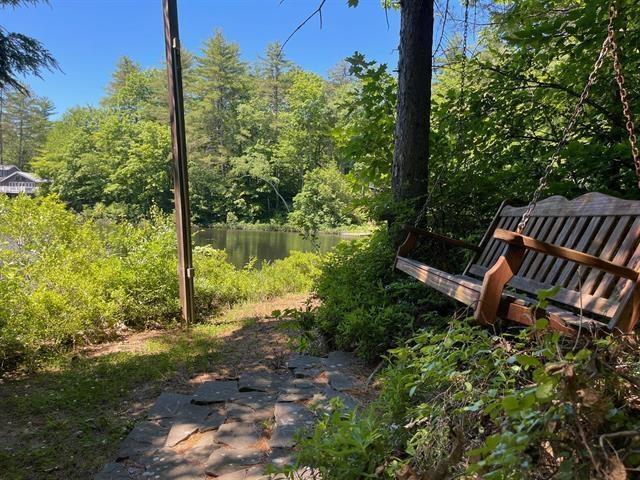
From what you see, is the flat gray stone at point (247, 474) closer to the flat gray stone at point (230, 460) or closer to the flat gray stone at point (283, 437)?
the flat gray stone at point (230, 460)

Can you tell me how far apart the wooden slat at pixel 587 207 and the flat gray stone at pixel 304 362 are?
1795 mm

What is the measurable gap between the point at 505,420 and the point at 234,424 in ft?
6.03

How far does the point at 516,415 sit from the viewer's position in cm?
92

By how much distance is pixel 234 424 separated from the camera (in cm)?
253

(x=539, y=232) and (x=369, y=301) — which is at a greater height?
(x=539, y=232)

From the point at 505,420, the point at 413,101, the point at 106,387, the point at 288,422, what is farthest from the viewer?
the point at 413,101

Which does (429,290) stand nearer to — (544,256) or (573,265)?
(544,256)

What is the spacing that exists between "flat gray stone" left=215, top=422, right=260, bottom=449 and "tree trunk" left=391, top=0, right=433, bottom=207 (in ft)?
7.77

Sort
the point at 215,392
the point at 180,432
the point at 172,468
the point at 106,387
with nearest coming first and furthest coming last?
the point at 172,468
the point at 180,432
the point at 215,392
the point at 106,387

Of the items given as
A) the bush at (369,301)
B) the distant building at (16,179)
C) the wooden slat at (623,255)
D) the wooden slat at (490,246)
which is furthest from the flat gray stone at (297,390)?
the distant building at (16,179)

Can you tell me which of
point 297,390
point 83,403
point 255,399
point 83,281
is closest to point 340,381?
point 297,390

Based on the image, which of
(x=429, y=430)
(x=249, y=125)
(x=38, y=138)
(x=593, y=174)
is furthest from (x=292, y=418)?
(x=38, y=138)

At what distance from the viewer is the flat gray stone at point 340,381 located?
2773 millimetres

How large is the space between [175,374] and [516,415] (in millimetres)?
3266
